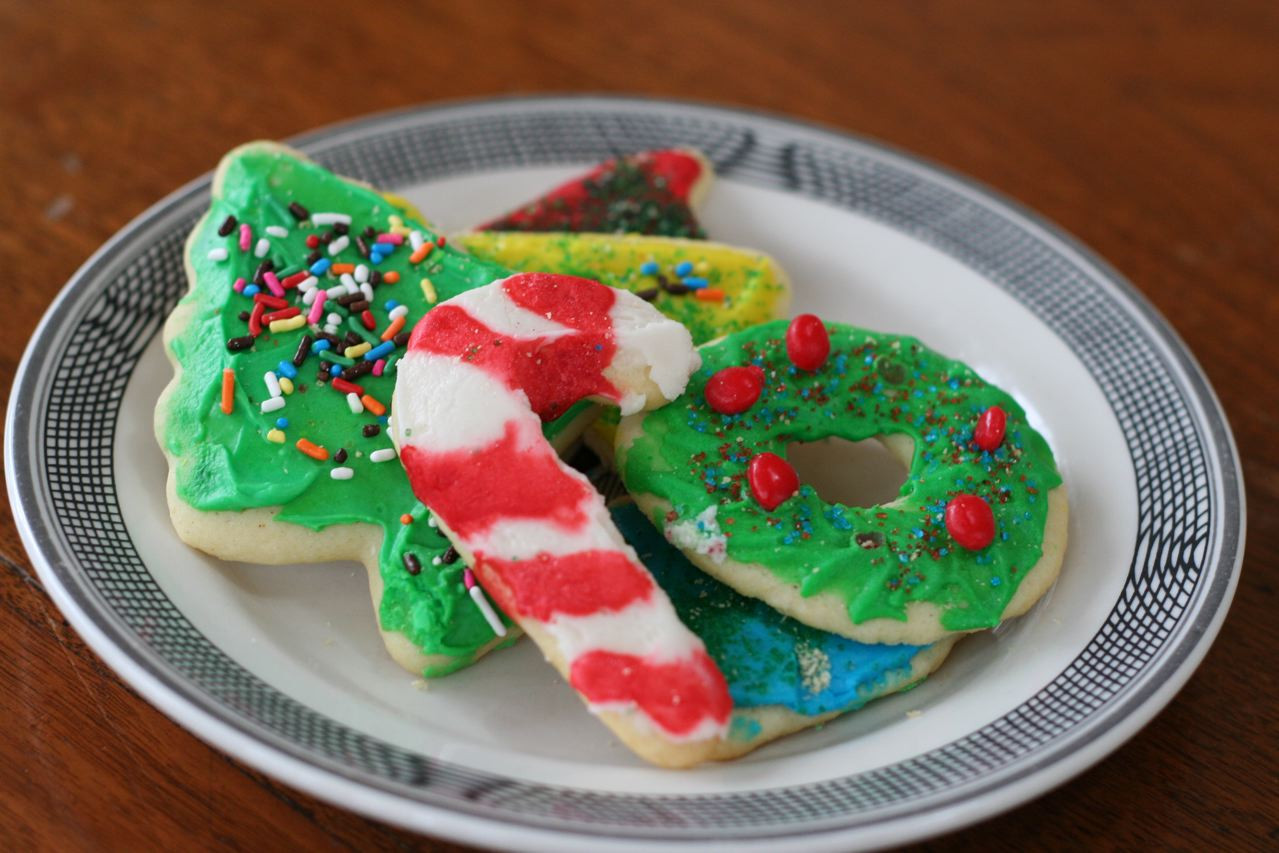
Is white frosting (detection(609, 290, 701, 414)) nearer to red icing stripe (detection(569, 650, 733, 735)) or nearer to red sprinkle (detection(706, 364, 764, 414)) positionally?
red sprinkle (detection(706, 364, 764, 414))

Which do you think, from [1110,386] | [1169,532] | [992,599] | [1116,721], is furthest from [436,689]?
[1110,386]

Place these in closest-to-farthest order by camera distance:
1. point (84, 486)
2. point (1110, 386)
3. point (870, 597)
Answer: point (870, 597), point (84, 486), point (1110, 386)

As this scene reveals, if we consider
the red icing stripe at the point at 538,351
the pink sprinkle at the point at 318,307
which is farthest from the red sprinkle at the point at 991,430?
the pink sprinkle at the point at 318,307

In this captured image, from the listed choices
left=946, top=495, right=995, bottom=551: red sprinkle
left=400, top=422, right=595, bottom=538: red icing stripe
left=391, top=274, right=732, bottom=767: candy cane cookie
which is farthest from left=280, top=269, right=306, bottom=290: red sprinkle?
left=946, top=495, right=995, bottom=551: red sprinkle

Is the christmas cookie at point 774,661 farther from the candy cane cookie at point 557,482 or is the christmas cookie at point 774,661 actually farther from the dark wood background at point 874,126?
the dark wood background at point 874,126

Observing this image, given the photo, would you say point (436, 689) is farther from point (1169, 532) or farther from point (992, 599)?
point (1169, 532)

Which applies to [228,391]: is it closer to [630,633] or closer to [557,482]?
[557,482]

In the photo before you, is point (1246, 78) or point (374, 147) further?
point (1246, 78)
